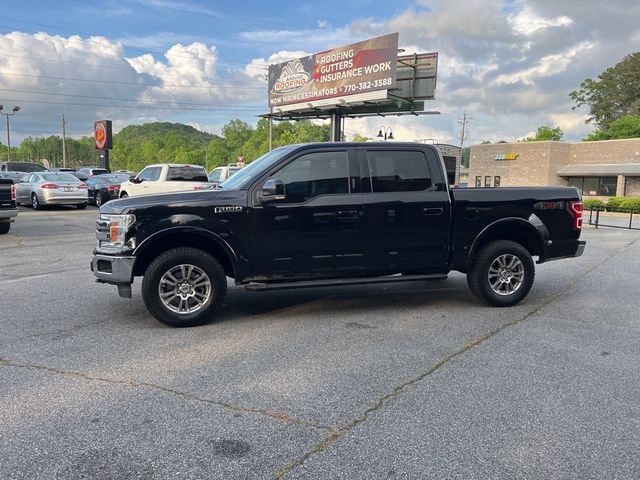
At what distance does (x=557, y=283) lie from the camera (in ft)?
27.1

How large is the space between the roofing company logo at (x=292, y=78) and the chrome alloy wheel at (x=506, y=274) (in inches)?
1361

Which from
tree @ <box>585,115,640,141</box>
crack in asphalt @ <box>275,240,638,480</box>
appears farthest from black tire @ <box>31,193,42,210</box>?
tree @ <box>585,115,640,141</box>

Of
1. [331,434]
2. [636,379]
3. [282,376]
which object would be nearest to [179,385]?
[282,376]

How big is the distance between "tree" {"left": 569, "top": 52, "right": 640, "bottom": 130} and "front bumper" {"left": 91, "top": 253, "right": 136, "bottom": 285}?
75223 millimetres

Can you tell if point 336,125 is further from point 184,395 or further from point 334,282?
point 184,395

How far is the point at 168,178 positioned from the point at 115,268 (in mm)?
12242

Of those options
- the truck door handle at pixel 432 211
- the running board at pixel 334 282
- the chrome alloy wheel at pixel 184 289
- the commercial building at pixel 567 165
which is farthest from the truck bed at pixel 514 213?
the commercial building at pixel 567 165

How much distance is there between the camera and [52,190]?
67.2 ft

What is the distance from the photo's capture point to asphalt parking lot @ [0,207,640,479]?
3.01 metres

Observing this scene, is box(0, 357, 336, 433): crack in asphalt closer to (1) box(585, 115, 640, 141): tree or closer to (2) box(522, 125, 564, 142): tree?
(1) box(585, 115, 640, 141): tree

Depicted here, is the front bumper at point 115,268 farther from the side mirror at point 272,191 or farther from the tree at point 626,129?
the tree at point 626,129

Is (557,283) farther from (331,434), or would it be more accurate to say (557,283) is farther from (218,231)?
(331,434)

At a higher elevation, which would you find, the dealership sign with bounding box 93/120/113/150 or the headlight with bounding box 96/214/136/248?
the dealership sign with bounding box 93/120/113/150

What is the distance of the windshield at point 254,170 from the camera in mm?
5832
